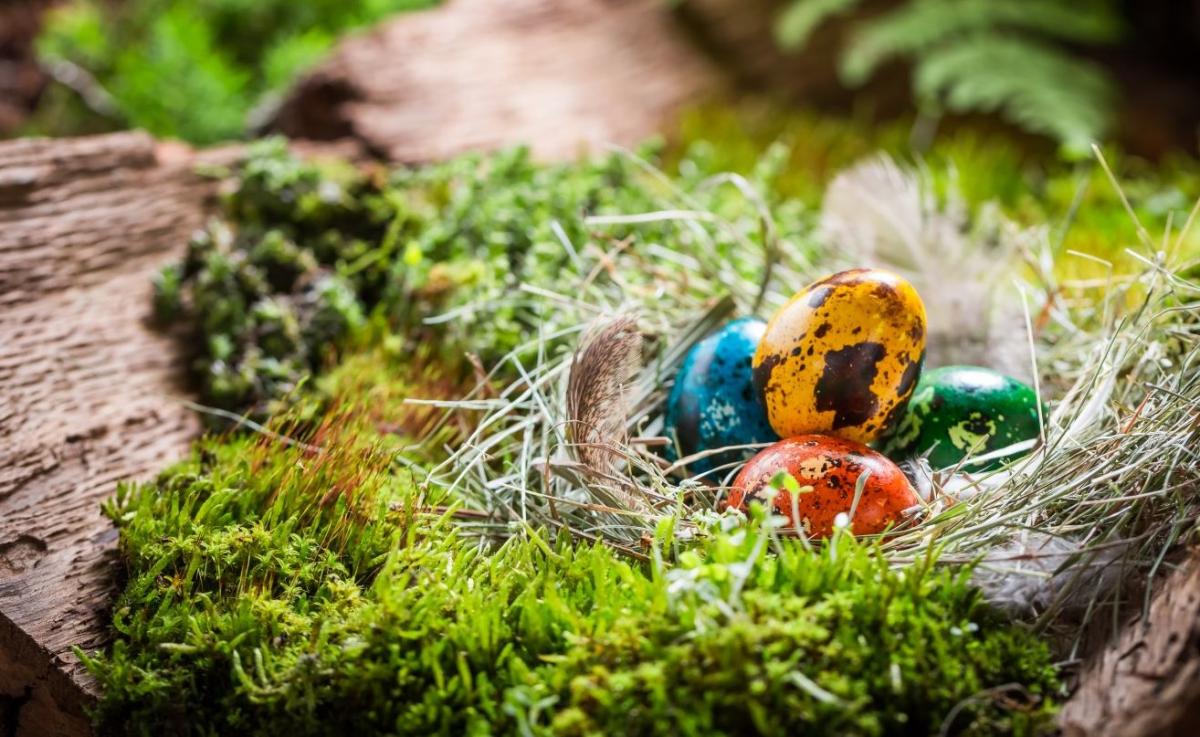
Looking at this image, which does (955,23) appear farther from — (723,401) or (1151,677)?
(1151,677)

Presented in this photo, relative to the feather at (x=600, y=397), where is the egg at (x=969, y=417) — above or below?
below

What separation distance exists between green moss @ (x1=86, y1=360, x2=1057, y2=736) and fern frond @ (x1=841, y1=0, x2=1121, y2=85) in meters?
3.04

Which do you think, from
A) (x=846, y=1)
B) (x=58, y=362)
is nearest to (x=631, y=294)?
(x=58, y=362)

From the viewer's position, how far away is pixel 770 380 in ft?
5.98

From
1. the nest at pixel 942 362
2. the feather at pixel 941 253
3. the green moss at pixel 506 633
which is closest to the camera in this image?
the green moss at pixel 506 633

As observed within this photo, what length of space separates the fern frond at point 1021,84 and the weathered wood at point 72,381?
2990 mm

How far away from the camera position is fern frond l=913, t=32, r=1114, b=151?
3.73 m

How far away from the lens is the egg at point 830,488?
162 centimetres

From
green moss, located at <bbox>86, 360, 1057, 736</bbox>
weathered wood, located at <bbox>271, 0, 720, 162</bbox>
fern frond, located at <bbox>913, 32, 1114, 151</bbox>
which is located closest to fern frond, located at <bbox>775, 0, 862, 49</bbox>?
weathered wood, located at <bbox>271, 0, 720, 162</bbox>

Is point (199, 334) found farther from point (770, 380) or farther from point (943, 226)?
point (943, 226)

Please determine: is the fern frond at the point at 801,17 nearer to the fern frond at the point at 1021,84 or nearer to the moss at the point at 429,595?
the fern frond at the point at 1021,84

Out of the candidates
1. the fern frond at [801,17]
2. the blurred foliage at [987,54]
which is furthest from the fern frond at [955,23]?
the fern frond at [801,17]

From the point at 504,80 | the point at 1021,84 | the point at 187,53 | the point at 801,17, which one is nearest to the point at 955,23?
the point at 1021,84

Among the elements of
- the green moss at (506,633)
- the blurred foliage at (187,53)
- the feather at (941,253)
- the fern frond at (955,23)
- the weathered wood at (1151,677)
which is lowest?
the weathered wood at (1151,677)
